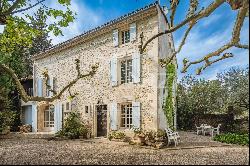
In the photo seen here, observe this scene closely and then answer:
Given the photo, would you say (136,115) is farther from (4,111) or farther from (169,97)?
(4,111)

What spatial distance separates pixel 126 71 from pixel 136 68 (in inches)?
40.4

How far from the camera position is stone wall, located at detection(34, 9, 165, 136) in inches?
471

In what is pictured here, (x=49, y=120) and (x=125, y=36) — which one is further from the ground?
(x=125, y=36)

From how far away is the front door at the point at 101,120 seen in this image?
14.0 m

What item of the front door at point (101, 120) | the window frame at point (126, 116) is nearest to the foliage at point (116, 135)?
the window frame at point (126, 116)

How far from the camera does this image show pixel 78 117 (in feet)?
48.3

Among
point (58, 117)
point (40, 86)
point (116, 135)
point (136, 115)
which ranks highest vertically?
point (40, 86)

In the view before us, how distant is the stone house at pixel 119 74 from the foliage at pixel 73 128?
1.31 ft

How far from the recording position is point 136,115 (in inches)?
477

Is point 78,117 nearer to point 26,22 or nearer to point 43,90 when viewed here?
point 43,90

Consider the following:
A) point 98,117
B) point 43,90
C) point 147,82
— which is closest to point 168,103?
point 147,82

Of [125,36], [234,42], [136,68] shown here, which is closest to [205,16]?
[234,42]

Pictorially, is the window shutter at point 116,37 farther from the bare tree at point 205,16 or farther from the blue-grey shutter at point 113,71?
the bare tree at point 205,16

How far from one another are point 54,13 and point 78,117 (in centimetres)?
808
